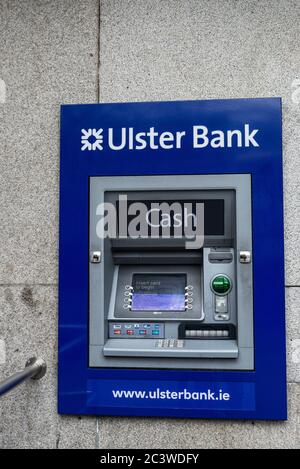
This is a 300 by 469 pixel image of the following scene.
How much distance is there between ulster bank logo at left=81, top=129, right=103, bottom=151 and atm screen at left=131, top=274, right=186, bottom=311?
2.40 feet

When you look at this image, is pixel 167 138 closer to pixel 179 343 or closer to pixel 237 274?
pixel 237 274

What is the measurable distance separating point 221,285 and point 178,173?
0.62 m

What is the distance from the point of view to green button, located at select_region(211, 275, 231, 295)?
8.32 ft

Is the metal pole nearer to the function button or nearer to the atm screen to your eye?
the atm screen

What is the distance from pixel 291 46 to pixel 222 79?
0.41 meters

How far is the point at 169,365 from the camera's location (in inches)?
99.7

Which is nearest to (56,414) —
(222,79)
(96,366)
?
(96,366)

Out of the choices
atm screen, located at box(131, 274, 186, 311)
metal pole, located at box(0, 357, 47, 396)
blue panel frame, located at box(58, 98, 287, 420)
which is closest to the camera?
metal pole, located at box(0, 357, 47, 396)

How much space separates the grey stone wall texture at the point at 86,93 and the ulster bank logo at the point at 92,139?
0.18m

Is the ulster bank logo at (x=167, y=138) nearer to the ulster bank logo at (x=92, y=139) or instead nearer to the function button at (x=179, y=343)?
the ulster bank logo at (x=92, y=139)

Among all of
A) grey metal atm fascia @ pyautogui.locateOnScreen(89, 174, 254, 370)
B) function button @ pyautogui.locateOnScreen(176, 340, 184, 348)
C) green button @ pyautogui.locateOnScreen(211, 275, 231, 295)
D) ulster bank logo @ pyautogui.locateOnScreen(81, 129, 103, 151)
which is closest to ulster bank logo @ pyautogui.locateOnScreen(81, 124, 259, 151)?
ulster bank logo @ pyautogui.locateOnScreen(81, 129, 103, 151)

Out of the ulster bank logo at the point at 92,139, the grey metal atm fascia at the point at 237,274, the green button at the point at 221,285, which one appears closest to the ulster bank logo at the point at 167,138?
the ulster bank logo at the point at 92,139

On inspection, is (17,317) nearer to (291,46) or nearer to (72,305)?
(72,305)

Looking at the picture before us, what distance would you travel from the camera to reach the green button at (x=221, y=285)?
254 cm
